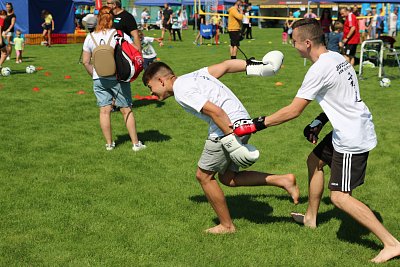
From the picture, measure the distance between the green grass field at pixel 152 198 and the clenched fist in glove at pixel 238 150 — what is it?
2.82 ft

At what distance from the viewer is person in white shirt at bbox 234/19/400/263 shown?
14.7 ft

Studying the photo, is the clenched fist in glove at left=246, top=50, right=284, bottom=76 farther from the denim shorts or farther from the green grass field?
the denim shorts

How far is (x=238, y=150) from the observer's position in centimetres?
475

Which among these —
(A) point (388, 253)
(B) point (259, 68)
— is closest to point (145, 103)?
(B) point (259, 68)

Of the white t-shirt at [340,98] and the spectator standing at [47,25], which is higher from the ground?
the spectator standing at [47,25]

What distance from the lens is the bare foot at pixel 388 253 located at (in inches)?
180

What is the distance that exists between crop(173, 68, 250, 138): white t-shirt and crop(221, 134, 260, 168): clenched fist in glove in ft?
0.75

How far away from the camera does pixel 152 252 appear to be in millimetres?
4941

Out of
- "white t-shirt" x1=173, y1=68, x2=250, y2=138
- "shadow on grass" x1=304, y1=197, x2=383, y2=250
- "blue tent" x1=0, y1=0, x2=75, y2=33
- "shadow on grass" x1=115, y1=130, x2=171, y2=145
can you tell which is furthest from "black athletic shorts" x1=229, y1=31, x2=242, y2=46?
"blue tent" x1=0, y1=0, x2=75, y2=33

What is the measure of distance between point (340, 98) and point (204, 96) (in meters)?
1.16

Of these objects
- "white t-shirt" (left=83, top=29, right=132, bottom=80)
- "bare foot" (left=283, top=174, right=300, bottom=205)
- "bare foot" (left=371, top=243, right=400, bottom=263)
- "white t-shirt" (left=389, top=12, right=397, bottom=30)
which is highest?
"white t-shirt" (left=389, top=12, right=397, bottom=30)

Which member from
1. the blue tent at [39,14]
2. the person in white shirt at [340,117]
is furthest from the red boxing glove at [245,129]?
the blue tent at [39,14]

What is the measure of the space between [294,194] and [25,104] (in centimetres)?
849

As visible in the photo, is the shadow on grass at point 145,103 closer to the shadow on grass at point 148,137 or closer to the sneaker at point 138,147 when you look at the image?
the shadow on grass at point 148,137
